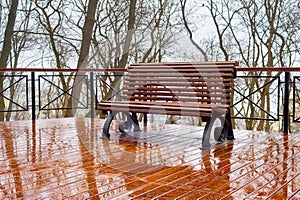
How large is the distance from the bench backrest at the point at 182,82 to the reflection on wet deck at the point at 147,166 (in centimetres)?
40

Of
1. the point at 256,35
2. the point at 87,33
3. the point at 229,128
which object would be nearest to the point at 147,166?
the point at 229,128

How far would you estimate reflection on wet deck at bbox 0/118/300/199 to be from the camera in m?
2.13

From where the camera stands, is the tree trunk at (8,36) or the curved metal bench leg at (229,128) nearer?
the curved metal bench leg at (229,128)

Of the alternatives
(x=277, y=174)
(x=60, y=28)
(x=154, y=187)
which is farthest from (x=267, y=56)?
(x=154, y=187)

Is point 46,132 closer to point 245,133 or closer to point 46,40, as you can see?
point 245,133

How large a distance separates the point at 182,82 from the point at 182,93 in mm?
108

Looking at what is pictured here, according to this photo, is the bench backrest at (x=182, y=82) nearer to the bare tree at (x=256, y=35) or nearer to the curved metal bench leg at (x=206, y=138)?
the curved metal bench leg at (x=206, y=138)

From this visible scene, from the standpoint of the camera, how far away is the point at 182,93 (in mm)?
3848

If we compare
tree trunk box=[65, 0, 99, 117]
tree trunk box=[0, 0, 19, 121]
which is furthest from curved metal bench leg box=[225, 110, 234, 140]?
tree trunk box=[0, 0, 19, 121]

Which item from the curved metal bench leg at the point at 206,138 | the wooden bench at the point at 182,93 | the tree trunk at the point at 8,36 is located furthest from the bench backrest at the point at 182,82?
the tree trunk at the point at 8,36

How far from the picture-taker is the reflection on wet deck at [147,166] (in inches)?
83.8

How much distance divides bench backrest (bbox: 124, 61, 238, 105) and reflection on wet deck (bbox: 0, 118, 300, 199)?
1.30ft

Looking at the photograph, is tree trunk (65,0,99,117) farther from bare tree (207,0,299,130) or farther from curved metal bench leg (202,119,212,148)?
curved metal bench leg (202,119,212,148)

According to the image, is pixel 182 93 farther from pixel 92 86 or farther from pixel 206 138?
pixel 92 86
